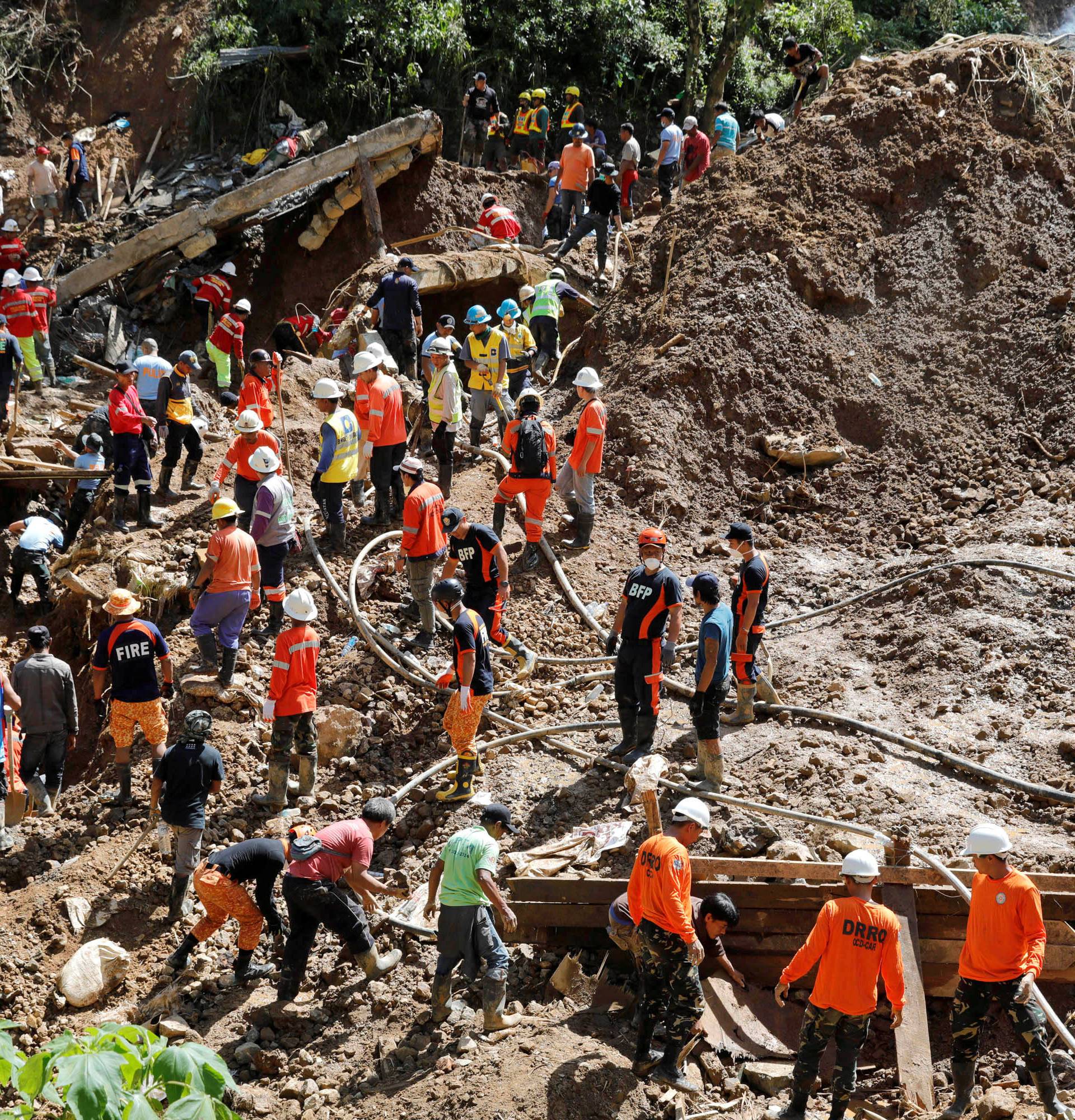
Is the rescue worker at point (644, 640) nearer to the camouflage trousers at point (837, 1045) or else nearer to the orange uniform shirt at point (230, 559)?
the camouflage trousers at point (837, 1045)

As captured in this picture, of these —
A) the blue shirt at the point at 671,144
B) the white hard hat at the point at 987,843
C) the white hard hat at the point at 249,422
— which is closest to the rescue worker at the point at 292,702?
the white hard hat at the point at 249,422

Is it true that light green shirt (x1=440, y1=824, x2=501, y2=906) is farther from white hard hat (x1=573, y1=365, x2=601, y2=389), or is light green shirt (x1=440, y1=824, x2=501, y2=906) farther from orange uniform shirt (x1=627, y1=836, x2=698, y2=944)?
white hard hat (x1=573, y1=365, x2=601, y2=389)

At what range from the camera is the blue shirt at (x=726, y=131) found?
1834 centimetres

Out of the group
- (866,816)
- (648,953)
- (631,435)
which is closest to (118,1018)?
(648,953)

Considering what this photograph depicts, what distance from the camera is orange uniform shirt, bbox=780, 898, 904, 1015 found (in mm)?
6012

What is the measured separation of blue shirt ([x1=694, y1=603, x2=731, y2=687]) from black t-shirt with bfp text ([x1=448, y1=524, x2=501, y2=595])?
203cm

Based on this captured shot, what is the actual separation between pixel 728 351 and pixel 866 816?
23.4 ft

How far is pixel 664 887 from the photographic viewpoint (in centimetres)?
632

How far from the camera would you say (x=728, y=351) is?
45.2 ft

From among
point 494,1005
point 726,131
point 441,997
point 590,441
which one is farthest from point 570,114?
point 494,1005

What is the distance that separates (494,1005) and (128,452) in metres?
7.35

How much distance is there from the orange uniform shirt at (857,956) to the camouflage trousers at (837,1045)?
0.26ft

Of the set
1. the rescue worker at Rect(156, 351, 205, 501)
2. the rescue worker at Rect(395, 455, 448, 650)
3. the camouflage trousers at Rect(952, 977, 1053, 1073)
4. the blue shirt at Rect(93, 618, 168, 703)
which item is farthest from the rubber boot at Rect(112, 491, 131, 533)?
the camouflage trousers at Rect(952, 977, 1053, 1073)

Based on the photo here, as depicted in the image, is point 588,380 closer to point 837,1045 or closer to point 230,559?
point 230,559
